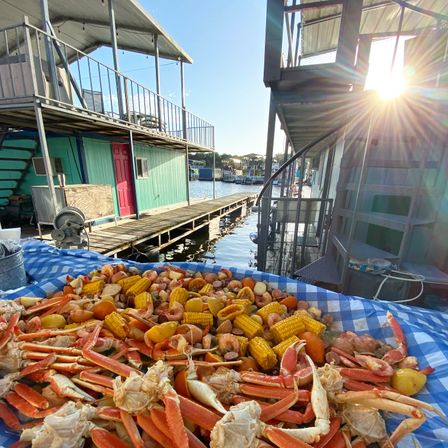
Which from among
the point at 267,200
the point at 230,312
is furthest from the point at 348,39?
the point at 230,312

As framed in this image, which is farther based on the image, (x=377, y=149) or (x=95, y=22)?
(x=95, y=22)

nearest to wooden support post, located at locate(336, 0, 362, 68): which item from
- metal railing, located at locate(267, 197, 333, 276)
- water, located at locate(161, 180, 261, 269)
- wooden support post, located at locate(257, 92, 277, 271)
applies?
wooden support post, located at locate(257, 92, 277, 271)

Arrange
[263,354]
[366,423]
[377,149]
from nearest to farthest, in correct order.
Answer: [366,423] < [263,354] < [377,149]

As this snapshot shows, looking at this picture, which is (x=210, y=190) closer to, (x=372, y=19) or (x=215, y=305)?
(x=372, y=19)

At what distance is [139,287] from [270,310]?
0.95m

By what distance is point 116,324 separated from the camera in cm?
128

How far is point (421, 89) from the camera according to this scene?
2.13m

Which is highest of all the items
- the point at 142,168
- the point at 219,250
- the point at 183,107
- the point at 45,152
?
the point at 183,107

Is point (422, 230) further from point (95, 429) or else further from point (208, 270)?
point (95, 429)

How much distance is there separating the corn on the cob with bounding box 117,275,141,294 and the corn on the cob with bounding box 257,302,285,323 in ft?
3.16

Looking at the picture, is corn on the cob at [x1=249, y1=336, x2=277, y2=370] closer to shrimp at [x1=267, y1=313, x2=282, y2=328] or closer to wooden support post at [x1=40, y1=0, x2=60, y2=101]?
shrimp at [x1=267, y1=313, x2=282, y2=328]

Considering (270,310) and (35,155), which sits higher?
(35,155)

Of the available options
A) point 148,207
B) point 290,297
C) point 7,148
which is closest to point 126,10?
point 7,148

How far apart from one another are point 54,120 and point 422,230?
287 inches
